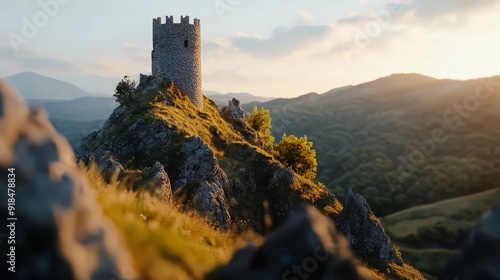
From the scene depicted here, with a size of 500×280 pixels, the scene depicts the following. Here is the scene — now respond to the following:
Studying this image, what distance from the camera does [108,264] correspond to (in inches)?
204

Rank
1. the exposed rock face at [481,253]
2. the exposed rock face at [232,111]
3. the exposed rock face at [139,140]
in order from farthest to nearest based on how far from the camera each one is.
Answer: the exposed rock face at [232,111] → the exposed rock face at [139,140] → the exposed rock face at [481,253]

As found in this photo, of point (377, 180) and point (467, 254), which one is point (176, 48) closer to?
point (467, 254)

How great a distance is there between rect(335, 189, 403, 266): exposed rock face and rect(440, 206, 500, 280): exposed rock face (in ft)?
158

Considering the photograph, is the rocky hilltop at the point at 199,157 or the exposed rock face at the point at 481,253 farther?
the rocky hilltop at the point at 199,157

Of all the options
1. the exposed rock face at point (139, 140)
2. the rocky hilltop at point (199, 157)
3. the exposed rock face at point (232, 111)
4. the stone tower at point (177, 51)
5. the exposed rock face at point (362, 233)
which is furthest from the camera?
the exposed rock face at point (232, 111)

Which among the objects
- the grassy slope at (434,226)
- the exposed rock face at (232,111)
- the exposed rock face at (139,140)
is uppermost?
the exposed rock face at (232,111)

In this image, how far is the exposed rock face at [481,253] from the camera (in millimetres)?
6855

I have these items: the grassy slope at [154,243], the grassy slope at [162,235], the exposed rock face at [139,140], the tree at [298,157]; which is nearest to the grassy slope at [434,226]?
the tree at [298,157]

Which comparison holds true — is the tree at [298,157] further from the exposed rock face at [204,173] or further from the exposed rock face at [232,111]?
the exposed rock face at [204,173]

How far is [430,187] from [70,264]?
670ft

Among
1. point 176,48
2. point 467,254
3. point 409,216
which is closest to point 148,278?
point 467,254

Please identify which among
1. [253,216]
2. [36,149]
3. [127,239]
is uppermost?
[36,149]

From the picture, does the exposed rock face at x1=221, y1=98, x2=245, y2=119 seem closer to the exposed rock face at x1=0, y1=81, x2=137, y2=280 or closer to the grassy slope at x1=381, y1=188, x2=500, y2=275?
the grassy slope at x1=381, y1=188, x2=500, y2=275

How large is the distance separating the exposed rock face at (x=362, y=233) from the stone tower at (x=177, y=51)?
32.7 m
